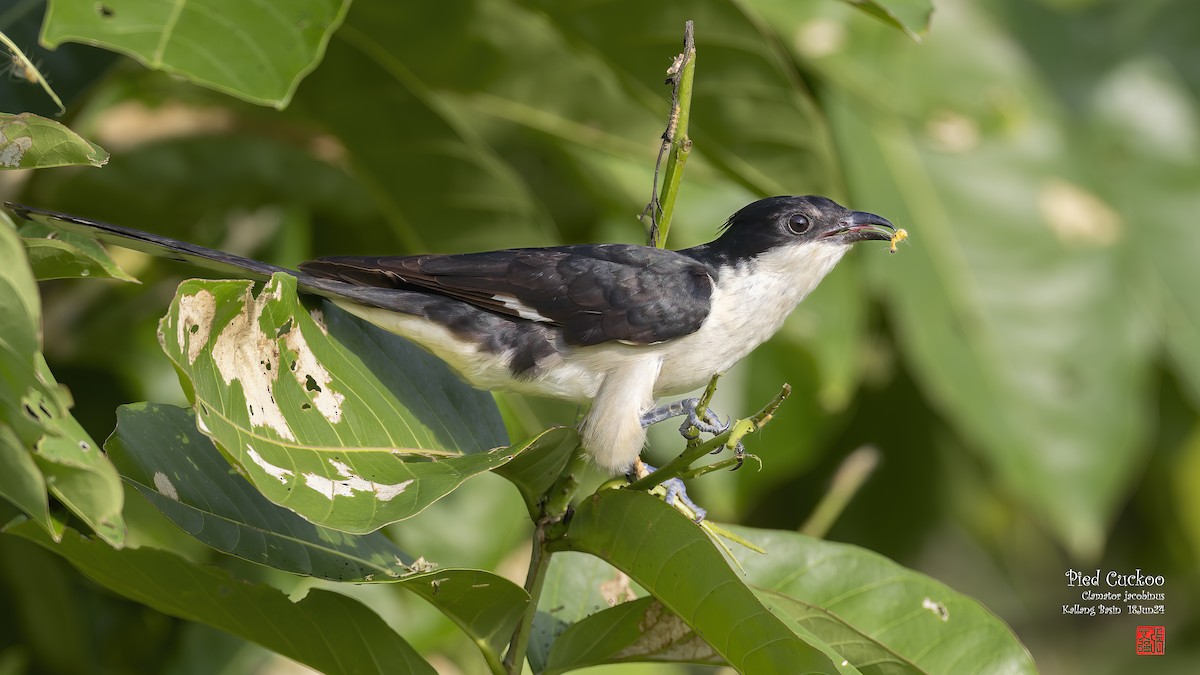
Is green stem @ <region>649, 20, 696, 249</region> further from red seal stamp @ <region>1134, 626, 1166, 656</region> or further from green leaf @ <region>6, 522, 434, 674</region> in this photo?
red seal stamp @ <region>1134, 626, 1166, 656</region>

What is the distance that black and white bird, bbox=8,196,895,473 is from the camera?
2.80 meters

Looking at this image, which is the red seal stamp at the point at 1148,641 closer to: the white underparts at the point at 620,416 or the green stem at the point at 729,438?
the white underparts at the point at 620,416

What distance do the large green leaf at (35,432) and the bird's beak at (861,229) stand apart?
215 cm

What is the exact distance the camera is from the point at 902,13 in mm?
2656

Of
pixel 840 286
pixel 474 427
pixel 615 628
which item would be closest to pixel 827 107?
pixel 840 286

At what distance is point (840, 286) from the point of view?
387cm

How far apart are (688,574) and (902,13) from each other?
1458 mm

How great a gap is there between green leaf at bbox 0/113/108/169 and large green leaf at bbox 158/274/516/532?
0.84 ft

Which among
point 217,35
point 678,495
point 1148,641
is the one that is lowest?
point 1148,641

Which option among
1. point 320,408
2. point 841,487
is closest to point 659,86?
point 841,487

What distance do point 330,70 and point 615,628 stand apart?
1.93 metres

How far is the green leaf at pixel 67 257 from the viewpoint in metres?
1.91

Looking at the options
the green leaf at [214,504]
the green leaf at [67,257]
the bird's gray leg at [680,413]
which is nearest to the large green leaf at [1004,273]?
the bird's gray leg at [680,413]

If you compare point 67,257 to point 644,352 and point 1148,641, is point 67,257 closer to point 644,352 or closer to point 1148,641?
point 644,352
